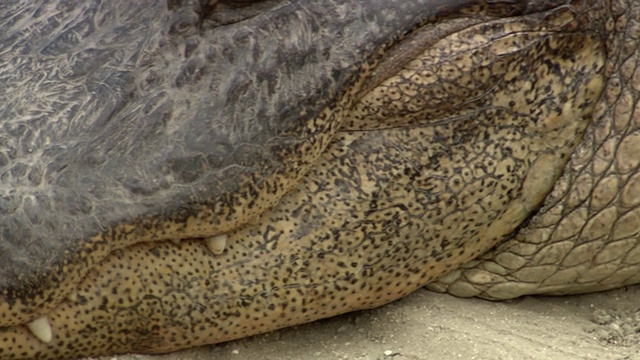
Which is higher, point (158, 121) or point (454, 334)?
point (158, 121)

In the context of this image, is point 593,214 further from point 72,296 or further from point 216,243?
point 72,296

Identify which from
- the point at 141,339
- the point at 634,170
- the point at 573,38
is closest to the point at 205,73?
the point at 141,339

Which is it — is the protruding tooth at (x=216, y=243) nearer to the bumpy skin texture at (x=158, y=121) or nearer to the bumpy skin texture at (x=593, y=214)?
the bumpy skin texture at (x=158, y=121)

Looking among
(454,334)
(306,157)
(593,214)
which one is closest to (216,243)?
(306,157)

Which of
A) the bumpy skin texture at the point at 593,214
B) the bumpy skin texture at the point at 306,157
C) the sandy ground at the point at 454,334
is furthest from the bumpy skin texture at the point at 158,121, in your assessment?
the bumpy skin texture at the point at 593,214

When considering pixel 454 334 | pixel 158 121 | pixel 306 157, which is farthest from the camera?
pixel 454 334

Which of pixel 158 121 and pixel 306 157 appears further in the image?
pixel 306 157

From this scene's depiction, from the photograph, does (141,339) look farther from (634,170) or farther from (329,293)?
(634,170)

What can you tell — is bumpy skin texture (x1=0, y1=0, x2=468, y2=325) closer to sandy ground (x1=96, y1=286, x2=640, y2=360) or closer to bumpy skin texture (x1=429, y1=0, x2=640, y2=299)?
sandy ground (x1=96, y1=286, x2=640, y2=360)
